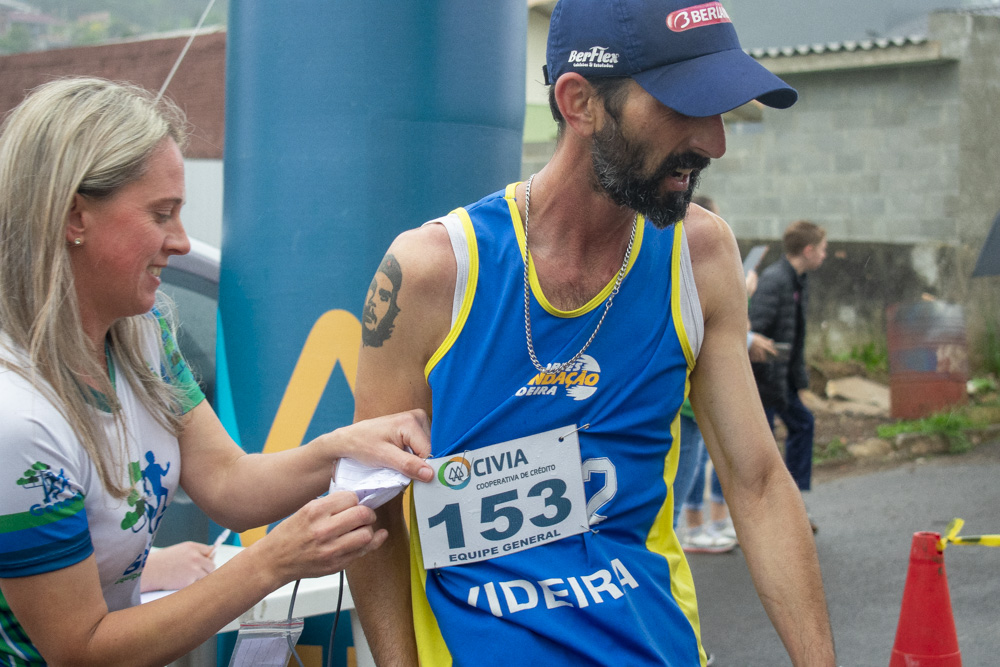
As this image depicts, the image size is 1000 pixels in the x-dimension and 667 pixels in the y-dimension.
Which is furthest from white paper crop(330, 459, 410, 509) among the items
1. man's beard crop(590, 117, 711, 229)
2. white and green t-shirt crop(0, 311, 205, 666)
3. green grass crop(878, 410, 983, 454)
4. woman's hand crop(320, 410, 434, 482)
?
green grass crop(878, 410, 983, 454)

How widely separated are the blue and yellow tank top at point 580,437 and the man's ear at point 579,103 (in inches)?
9.0

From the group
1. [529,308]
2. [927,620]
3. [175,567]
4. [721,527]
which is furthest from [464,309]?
[721,527]

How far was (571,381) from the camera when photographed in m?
1.81

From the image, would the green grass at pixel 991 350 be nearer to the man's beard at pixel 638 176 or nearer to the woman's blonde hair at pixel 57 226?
the man's beard at pixel 638 176

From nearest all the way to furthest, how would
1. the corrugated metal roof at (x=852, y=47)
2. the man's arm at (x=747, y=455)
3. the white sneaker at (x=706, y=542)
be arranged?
the man's arm at (x=747, y=455)
the white sneaker at (x=706, y=542)
the corrugated metal roof at (x=852, y=47)

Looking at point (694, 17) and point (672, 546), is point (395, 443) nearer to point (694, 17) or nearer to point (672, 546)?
point (672, 546)

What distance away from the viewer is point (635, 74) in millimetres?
1705

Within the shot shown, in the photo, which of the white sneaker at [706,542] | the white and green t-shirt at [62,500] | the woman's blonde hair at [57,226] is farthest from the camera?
the white sneaker at [706,542]

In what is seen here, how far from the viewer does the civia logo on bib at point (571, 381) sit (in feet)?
5.90

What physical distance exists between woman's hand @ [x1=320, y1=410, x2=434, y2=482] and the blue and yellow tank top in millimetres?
75

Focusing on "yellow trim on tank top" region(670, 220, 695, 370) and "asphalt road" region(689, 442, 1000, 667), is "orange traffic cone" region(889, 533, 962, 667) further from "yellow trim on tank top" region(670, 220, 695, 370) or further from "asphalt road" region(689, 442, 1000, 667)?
"yellow trim on tank top" region(670, 220, 695, 370)

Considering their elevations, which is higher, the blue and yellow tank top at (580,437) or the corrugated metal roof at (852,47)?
the corrugated metal roof at (852,47)

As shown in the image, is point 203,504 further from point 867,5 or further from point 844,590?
point 867,5

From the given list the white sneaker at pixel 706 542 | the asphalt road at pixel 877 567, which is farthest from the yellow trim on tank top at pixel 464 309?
the white sneaker at pixel 706 542
